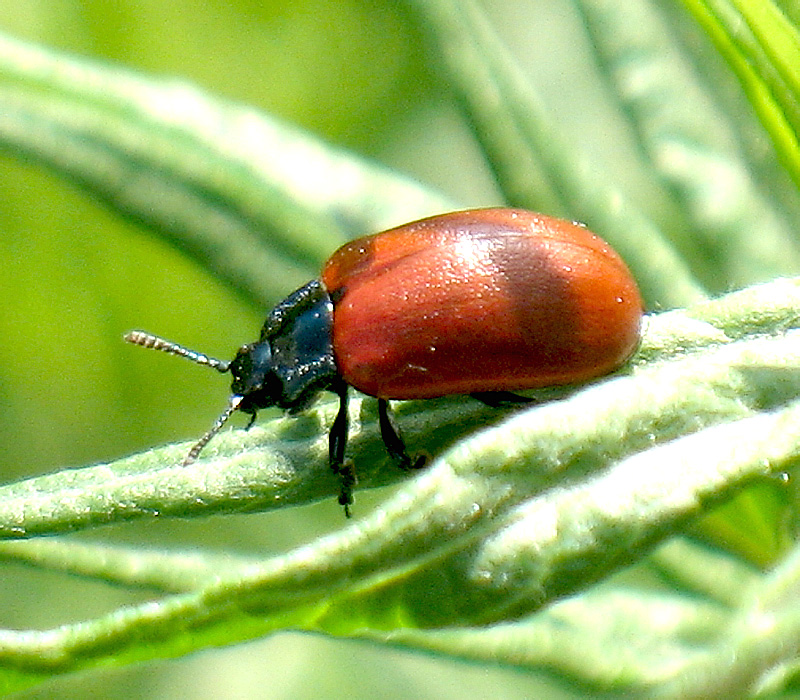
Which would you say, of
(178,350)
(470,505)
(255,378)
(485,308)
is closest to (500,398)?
(485,308)

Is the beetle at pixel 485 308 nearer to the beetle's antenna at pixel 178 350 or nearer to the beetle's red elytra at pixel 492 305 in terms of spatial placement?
the beetle's red elytra at pixel 492 305

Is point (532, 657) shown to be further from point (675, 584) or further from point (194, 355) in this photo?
point (194, 355)

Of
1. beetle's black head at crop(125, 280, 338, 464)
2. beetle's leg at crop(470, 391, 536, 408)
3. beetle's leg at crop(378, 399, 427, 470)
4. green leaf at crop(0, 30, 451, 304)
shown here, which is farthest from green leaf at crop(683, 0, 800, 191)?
beetle's black head at crop(125, 280, 338, 464)

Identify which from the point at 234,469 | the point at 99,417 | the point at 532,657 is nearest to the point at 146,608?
the point at 234,469

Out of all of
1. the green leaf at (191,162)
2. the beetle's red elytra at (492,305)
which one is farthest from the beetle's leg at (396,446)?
the green leaf at (191,162)

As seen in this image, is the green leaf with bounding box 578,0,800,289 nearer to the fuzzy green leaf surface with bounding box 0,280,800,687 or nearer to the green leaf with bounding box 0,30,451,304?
the green leaf with bounding box 0,30,451,304

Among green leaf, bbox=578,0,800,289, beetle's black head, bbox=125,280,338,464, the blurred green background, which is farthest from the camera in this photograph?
the blurred green background

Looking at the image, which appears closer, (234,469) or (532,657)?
(234,469)

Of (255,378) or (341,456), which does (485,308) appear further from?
(255,378)
